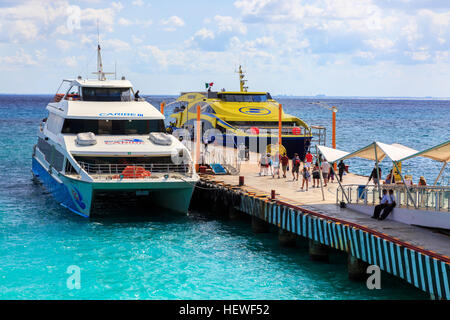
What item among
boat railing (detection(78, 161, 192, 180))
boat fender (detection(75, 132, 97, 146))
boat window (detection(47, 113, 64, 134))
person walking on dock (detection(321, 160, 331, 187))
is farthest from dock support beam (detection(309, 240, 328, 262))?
boat window (detection(47, 113, 64, 134))

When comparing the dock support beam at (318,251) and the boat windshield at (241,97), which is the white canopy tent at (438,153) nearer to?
the dock support beam at (318,251)

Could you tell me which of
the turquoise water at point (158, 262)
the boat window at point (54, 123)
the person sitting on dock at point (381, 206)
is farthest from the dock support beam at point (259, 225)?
the boat window at point (54, 123)

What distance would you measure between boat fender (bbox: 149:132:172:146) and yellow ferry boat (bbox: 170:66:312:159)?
8.92 m

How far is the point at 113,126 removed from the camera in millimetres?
29828

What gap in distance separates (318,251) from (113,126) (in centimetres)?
1301

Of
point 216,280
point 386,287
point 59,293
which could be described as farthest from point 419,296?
point 59,293

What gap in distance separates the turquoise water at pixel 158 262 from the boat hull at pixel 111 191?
53cm

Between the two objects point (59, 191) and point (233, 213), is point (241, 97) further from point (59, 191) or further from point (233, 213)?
point (59, 191)

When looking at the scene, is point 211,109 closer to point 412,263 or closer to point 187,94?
point 187,94

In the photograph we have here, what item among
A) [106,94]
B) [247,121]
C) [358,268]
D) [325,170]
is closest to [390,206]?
[358,268]

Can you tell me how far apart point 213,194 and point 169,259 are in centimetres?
749

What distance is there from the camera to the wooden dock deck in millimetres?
15859

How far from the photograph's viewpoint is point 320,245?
21062mm

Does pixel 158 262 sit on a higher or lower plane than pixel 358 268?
lower
